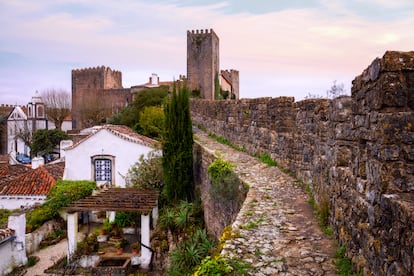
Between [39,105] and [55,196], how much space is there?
113 feet

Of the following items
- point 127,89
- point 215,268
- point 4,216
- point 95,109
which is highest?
point 127,89

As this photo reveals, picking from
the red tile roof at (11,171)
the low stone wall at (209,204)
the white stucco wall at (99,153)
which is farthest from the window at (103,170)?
the red tile roof at (11,171)

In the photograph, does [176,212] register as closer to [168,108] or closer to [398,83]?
[168,108]

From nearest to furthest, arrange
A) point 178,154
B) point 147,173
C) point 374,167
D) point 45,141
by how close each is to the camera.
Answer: point 374,167 → point 178,154 → point 147,173 → point 45,141

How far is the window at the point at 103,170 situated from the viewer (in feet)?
61.1

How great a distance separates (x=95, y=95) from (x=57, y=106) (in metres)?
5.09

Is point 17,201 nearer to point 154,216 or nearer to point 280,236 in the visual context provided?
point 154,216

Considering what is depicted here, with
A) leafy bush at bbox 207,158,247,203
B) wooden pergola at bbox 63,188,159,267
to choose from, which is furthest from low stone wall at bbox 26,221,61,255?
leafy bush at bbox 207,158,247,203

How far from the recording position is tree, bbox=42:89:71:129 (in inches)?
1932

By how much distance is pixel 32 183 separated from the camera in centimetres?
1855

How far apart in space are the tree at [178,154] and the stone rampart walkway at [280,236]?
22.5ft

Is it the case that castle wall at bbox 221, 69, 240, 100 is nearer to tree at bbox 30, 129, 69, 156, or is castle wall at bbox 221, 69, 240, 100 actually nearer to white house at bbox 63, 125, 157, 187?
tree at bbox 30, 129, 69, 156

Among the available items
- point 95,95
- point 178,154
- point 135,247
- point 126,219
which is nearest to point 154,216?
point 135,247

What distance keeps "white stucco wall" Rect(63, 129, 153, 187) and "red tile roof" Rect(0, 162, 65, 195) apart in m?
0.99
